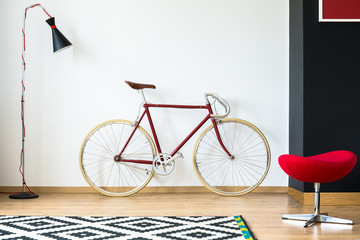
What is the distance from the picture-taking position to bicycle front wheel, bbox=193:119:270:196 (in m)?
3.82

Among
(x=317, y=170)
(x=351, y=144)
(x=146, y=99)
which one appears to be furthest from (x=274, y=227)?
(x=146, y=99)

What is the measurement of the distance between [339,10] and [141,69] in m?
1.67

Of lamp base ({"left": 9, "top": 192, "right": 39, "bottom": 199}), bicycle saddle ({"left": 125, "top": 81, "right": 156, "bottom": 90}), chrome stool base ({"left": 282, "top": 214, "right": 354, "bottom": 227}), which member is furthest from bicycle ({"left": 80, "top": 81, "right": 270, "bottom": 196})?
chrome stool base ({"left": 282, "top": 214, "right": 354, "bottom": 227})

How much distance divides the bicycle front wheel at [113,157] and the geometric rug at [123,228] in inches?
41.7

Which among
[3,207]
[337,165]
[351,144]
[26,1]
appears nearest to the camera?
[337,165]

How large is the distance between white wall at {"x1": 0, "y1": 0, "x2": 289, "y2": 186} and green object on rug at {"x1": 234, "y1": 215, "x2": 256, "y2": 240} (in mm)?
1152

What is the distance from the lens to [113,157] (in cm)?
379

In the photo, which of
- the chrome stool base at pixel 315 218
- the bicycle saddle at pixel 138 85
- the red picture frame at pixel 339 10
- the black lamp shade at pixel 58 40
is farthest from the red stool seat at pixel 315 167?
the black lamp shade at pixel 58 40

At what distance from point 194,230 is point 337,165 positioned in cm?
94

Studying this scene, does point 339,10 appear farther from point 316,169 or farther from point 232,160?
point 232,160

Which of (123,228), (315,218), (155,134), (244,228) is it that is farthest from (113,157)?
(315,218)

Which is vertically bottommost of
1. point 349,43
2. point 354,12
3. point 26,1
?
point 349,43

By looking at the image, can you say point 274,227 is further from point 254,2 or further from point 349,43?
point 254,2

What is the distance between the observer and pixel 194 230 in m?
2.45
